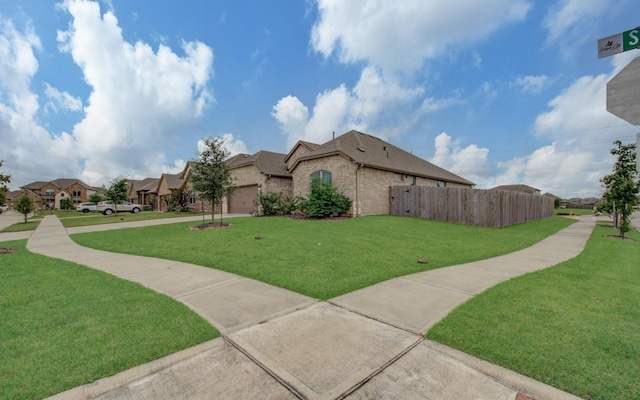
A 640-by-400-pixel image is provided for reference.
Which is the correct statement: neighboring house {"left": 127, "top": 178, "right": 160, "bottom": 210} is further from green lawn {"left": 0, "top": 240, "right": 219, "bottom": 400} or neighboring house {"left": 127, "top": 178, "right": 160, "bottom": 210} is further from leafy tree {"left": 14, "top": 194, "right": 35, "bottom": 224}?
green lawn {"left": 0, "top": 240, "right": 219, "bottom": 400}

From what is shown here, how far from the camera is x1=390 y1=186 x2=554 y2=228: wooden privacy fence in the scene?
15.8 m

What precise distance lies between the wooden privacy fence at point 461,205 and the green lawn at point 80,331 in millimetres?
16202

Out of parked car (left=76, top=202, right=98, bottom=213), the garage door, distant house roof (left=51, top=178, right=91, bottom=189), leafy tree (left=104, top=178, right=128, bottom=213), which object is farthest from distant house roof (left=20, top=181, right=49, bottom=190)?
the garage door

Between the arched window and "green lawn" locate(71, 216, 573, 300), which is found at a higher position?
the arched window

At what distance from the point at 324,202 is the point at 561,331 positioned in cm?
1383

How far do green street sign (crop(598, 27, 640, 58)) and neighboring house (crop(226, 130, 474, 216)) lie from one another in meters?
14.2

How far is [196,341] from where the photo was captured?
3.22 m

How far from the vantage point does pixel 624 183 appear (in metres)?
13.7

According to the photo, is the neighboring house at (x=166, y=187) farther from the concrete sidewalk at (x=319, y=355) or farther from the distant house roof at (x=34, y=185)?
the distant house roof at (x=34, y=185)

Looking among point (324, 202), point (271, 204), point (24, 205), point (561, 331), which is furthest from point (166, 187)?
point (561, 331)

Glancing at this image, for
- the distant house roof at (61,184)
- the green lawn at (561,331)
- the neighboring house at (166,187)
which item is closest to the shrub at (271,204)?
the green lawn at (561,331)

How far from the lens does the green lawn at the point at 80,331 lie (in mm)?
2604

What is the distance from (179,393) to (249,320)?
1.43m

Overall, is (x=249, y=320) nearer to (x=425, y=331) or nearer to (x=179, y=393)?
(x=179, y=393)
